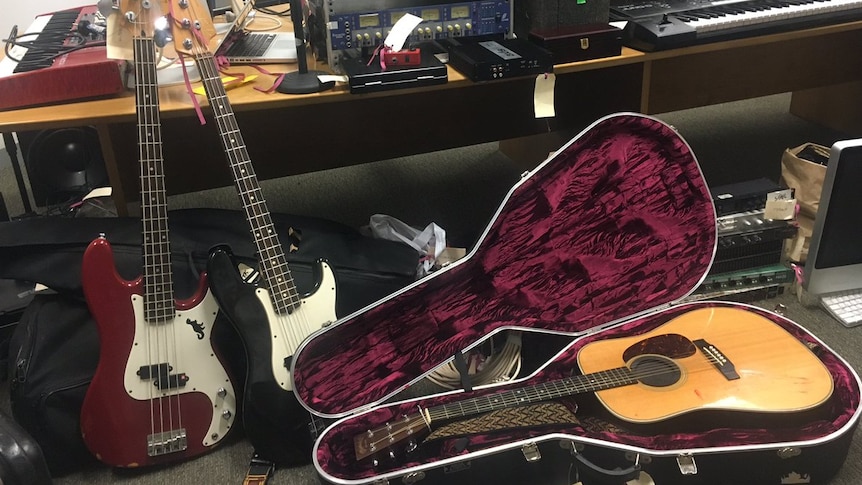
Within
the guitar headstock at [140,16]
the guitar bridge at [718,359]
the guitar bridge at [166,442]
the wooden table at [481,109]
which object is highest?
the guitar headstock at [140,16]

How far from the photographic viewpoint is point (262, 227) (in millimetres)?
1434

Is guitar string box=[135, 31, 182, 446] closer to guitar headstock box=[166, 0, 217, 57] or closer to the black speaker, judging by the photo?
guitar headstock box=[166, 0, 217, 57]

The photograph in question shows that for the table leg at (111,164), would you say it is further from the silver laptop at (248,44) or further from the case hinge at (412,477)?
the case hinge at (412,477)

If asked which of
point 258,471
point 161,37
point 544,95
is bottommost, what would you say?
point 258,471

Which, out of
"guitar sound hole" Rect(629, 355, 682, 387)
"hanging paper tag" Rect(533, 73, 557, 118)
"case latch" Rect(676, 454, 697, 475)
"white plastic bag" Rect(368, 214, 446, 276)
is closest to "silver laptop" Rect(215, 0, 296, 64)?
"white plastic bag" Rect(368, 214, 446, 276)

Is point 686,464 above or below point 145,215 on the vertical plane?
below

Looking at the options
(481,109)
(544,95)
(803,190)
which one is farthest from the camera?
(481,109)

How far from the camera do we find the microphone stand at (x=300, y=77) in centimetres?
150

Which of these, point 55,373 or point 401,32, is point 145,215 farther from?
point 401,32

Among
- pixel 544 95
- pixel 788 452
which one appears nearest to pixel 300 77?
pixel 544 95

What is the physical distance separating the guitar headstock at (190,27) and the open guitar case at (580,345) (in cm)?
64

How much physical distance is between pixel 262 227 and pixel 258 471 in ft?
1.68

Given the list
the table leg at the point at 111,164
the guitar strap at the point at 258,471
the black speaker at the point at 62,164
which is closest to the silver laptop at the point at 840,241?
the guitar strap at the point at 258,471

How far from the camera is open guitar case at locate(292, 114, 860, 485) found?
1.23 metres
